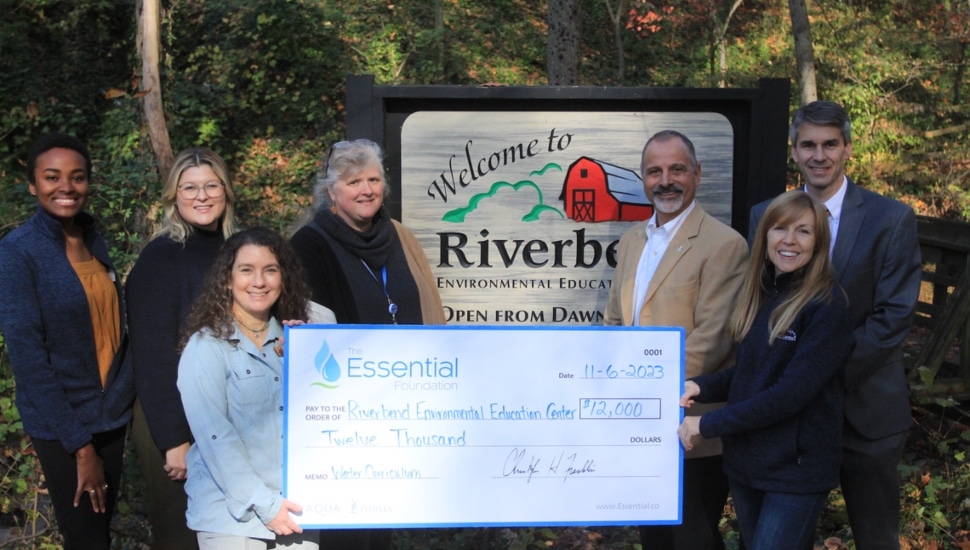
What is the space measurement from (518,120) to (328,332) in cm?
156

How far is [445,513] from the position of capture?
11.1 feet

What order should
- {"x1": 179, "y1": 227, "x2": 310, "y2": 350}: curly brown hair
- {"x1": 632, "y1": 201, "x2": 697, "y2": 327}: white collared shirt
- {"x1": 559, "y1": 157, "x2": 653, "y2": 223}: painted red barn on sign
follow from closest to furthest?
{"x1": 179, "y1": 227, "x2": 310, "y2": 350}: curly brown hair < {"x1": 632, "y1": 201, "x2": 697, "y2": 327}: white collared shirt < {"x1": 559, "y1": 157, "x2": 653, "y2": 223}: painted red barn on sign

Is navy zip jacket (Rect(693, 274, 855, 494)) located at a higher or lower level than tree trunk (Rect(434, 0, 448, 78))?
lower

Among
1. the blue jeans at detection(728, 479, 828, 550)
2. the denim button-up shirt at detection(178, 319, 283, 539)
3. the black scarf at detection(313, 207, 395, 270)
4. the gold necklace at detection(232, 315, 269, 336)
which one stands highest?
the black scarf at detection(313, 207, 395, 270)

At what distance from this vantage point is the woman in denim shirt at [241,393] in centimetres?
313

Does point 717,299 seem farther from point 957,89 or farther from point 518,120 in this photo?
point 957,89

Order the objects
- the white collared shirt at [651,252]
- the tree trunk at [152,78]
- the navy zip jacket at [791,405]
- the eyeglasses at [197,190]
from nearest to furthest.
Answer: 1. the navy zip jacket at [791,405]
2. the eyeglasses at [197,190]
3. the white collared shirt at [651,252]
4. the tree trunk at [152,78]

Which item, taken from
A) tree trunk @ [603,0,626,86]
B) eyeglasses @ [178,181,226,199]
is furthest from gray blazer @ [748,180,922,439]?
tree trunk @ [603,0,626,86]

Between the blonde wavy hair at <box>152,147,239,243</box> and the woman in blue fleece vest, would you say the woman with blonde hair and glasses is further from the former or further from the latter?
the woman in blue fleece vest

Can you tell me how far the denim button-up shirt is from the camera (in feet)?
10.2

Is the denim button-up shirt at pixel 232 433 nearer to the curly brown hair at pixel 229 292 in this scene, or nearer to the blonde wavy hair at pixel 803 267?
the curly brown hair at pixel 229 292

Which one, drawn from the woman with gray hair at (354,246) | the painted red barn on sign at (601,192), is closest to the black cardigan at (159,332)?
the woman with gray hair at (354,246)

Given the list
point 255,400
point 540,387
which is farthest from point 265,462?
point 540,387

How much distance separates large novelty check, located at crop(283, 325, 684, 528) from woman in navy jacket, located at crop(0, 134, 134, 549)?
38.2 inches
